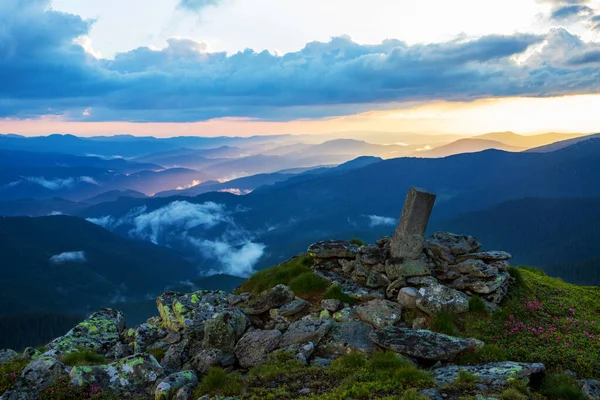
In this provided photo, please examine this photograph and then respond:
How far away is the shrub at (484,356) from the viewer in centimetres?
1634

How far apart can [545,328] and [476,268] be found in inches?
174

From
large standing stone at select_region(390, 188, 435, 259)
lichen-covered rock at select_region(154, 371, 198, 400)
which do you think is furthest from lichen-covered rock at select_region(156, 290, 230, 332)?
large standing stone at select_region(390, 188, 435, 259)

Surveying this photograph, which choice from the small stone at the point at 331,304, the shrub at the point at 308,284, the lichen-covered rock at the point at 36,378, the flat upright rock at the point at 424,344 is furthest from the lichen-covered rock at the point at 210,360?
the shrub at the point at 308,284

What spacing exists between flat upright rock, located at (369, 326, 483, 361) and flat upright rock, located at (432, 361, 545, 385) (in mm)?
846

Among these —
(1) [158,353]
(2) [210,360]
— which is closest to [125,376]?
(2) [210,360]

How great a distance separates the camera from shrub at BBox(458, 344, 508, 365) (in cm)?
1634

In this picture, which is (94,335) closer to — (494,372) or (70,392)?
(70,392)

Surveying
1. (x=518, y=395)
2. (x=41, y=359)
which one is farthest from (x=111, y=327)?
(x=518, y=395)

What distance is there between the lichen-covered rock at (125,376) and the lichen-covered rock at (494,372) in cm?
1119

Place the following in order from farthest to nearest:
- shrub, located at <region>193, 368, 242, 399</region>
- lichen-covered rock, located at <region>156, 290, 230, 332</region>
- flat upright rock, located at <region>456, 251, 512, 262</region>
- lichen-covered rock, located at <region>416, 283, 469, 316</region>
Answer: lichen-covered rock, located at <region>156, 290, 230, 332</region>
flat upright rock, located at <region>456, 251, 512, 262</region>
lichen-covered rock, located at <region>416, 283, 469, 316</region>
shrub, located at <region>193, 368, 242, 399</region>

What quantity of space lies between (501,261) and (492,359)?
9.07 metres

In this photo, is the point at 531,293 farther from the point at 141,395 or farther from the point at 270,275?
the point at 141,395

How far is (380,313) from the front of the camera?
20406mm

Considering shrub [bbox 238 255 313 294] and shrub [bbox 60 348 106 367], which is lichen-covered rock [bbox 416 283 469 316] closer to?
Answer: shrub [bbox 238 255 313 294]
